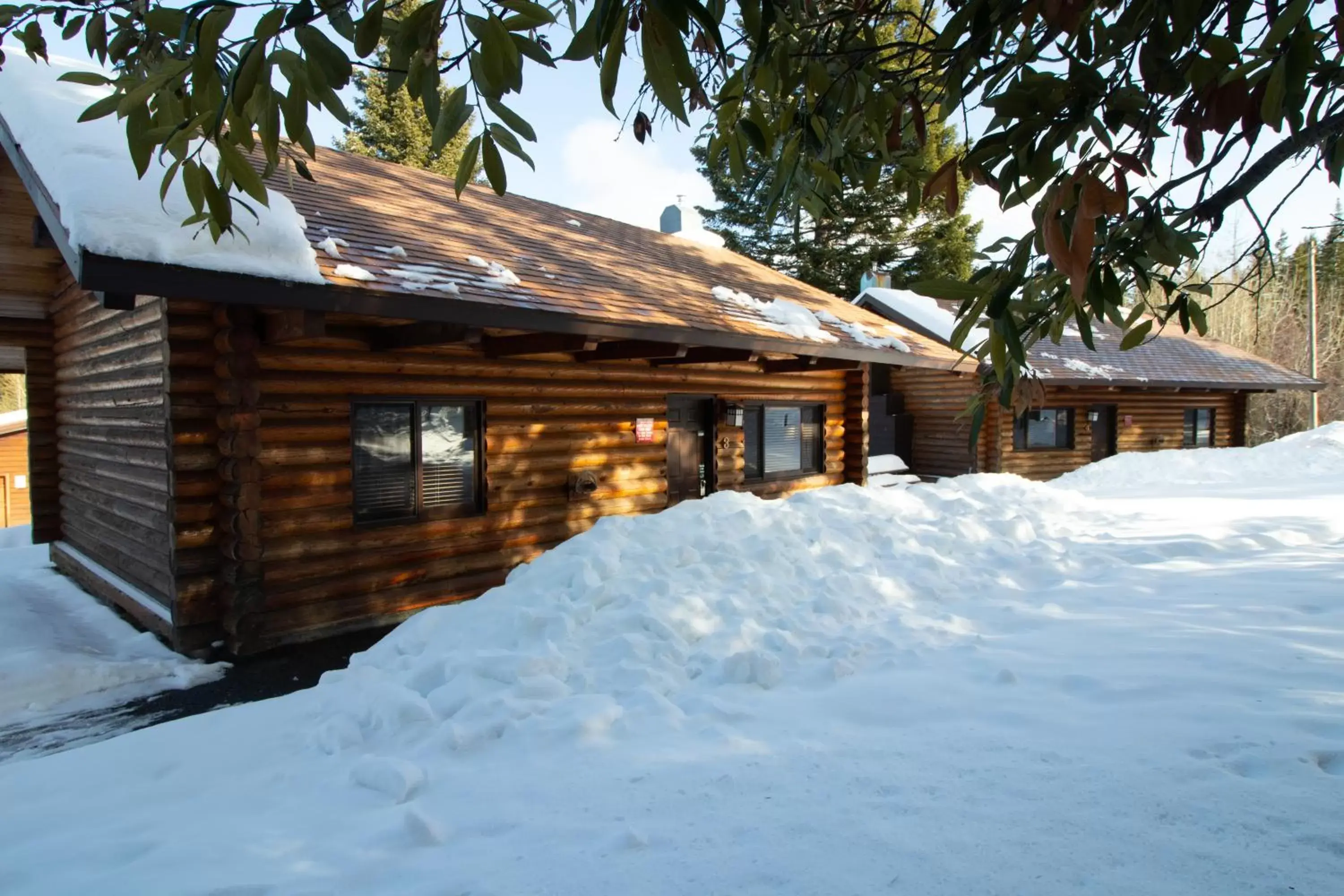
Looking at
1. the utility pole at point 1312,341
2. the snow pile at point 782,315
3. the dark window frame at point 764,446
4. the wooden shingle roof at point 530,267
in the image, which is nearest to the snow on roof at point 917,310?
the wooden shingle roof at point 530,267

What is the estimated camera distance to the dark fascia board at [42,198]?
457 centimetres

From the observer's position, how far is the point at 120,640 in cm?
607

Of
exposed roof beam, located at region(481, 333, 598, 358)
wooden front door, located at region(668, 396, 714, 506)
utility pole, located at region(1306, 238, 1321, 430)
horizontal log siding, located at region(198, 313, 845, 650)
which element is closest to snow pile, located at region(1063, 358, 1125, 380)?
utility pole, located at region(1306, 238, 1321, 430)

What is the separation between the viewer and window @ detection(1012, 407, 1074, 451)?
18.5 m

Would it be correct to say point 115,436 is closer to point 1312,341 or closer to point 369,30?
point 369,30

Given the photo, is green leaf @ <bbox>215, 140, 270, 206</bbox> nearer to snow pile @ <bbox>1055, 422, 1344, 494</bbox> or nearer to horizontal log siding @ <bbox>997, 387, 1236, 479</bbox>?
snow pile @ <bbox>1055, 422, 1344, 494</bbox>

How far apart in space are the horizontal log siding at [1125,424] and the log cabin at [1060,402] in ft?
0.09

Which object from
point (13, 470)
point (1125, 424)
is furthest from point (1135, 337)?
point (13, 470)

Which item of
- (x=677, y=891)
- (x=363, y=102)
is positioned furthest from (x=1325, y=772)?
(x=363, y=102)

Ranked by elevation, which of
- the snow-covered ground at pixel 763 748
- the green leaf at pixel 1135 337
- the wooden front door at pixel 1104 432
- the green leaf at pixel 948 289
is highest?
the green leaf at pixel 948 289

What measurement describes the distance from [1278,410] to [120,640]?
37.3m

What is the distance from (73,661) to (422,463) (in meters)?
2.92

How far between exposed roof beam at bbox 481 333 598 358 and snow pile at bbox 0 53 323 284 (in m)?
1.99

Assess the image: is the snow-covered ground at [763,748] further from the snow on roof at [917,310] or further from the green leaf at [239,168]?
the snow on roof at [917,310]
